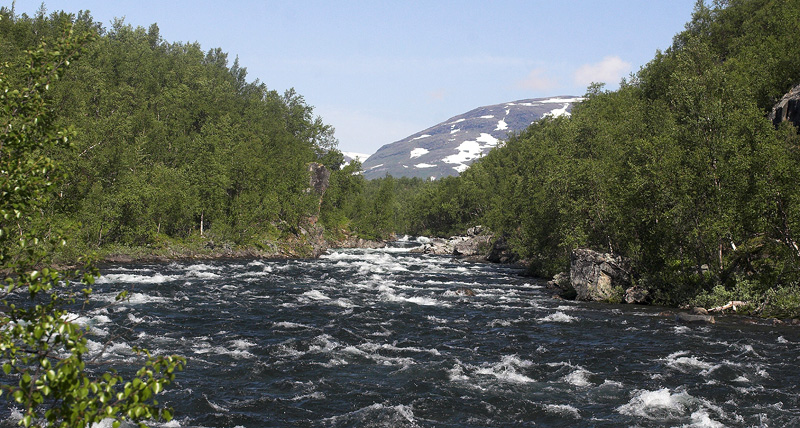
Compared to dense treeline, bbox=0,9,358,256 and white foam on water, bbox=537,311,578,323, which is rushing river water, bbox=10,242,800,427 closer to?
white foam on water, bbox=537,311,578,323

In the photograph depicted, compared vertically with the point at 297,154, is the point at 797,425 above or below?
below

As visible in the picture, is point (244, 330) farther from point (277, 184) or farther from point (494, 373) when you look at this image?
point (277, 184)

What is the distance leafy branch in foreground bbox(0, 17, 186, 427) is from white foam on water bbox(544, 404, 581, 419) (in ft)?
45.1

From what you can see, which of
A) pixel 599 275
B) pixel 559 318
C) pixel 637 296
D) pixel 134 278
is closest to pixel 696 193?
pixel 637 296

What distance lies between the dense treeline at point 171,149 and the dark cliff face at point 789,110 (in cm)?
6428

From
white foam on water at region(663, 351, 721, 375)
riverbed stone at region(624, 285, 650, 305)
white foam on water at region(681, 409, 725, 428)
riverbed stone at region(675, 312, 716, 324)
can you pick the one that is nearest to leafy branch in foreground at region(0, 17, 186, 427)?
white foam on water at region(681, 409, 725, 428)

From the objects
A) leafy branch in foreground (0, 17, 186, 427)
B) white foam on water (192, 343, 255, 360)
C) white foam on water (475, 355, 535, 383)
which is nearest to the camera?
leafy branch in foreground (0, 17, 186, 427)

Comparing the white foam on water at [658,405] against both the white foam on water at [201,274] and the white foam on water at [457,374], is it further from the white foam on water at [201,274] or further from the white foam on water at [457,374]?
the white foam on water at [201,274]

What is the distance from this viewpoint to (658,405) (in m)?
17.9

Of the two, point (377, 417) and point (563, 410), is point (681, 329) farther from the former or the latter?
point (377, 417)

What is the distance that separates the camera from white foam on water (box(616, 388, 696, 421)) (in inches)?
678

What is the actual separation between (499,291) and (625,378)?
79.7 ft

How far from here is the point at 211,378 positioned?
20.2m

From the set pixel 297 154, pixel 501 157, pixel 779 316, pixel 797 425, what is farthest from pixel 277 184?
pixel 797 425
